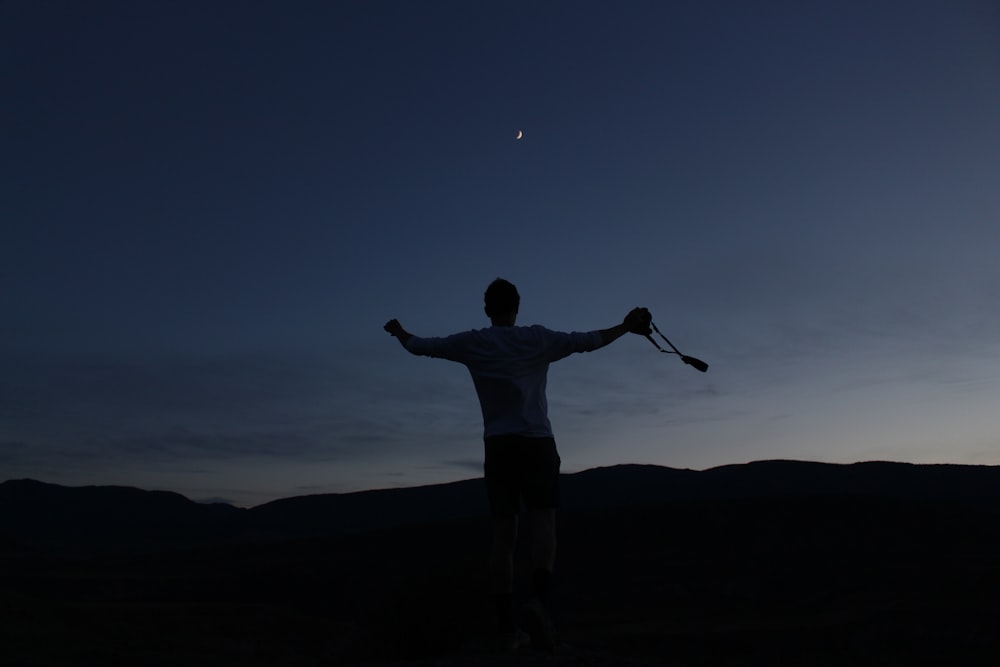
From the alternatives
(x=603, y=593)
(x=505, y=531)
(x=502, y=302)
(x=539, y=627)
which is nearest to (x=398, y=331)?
(x=502, y=302)

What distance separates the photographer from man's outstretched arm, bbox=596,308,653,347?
4.98 m

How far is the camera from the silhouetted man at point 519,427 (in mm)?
4867

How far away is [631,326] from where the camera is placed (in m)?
5.05

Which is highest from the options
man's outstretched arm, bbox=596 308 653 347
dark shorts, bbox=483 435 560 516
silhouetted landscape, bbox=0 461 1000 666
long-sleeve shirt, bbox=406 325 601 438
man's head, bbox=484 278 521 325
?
man's head, bbox=484 278 521 325

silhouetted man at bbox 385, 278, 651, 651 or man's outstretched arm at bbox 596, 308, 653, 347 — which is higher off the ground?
man's outstretched arm at bbox 596, 308, 653, 347

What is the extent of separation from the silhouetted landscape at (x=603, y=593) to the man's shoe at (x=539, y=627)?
0.10 meters

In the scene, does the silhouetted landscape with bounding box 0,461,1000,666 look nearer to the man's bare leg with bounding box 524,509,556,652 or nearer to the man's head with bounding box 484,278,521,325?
the man's bare leg with bounding box 524,509,556,652

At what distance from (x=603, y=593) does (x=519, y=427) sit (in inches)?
3162

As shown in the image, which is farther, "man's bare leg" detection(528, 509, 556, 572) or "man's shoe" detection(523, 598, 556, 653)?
"man's bare leg" detection(528, 509, 556, 572)

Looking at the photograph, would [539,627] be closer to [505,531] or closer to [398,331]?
[505,531]

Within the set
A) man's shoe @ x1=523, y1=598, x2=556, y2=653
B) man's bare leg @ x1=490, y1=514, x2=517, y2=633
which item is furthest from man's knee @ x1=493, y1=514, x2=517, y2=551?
man's shoe @ x1=523, y1=598, x2=556, y2=653

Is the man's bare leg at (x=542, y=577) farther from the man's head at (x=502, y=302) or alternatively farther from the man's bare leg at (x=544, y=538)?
the man's head at (x=502, y=302)

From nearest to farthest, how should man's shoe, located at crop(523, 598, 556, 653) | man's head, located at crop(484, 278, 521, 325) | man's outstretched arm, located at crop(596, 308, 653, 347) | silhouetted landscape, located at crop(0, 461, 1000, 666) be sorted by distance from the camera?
man's shoe, located at crop(523, 598, 556, 653)
man's outstretched arm, located at crop(596, 308, 653, 347)
man's head, located at crop(484, 278, 521, 325)
silhouetted landscape, located at crop(0, 461, 1000, 666)

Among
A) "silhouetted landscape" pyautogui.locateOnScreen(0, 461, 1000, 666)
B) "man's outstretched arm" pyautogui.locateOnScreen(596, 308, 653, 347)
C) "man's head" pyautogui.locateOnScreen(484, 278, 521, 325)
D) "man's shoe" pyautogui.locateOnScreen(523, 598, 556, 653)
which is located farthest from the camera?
"silhouetted landscape" pyautogui.locateOnScreen(0, 461, 1000, 666)
